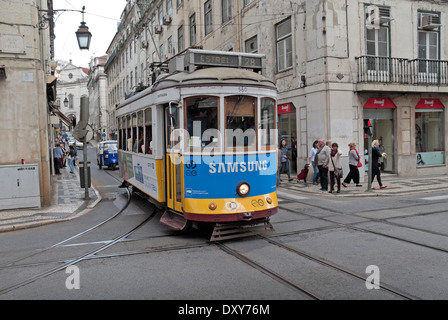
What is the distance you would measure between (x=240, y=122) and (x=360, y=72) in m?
10.5

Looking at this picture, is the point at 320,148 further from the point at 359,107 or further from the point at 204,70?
the point at 204,70

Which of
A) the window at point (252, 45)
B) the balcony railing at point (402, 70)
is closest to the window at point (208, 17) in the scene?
the window at point (252, 45)

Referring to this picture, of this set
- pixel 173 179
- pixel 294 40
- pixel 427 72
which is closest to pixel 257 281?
pixel 173 179

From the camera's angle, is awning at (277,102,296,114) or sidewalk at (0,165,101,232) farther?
awning at (277,102,296,114)

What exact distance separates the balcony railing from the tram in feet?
32.5

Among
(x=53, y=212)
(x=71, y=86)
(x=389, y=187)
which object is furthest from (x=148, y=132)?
(x=71, y=86)

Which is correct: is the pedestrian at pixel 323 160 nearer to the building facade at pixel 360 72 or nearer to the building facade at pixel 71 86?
the building facade at pixel 360 72

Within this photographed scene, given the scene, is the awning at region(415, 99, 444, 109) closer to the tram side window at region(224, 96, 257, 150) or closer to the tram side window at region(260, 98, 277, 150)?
the tram side window at region(260, 98, 277, 150)

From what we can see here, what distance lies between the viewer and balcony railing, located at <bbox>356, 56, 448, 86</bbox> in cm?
1598

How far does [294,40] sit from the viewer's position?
17109mm

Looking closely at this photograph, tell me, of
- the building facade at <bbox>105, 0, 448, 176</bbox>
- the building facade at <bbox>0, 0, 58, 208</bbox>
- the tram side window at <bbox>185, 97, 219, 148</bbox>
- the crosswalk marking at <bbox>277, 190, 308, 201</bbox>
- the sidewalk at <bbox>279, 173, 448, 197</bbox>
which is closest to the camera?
the tram side window at <bbox>185, 97, 219, 148</bbox>

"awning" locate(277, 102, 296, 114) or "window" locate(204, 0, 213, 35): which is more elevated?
"window" locate(204, 0, 213, 35)

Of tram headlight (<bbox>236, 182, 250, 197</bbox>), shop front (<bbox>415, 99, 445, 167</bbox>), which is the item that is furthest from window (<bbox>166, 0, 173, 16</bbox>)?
tram headlight (<bbox>236, 182, 250, 197</bbox>)

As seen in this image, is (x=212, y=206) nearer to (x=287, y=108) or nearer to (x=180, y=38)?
(x=287, y=108)
